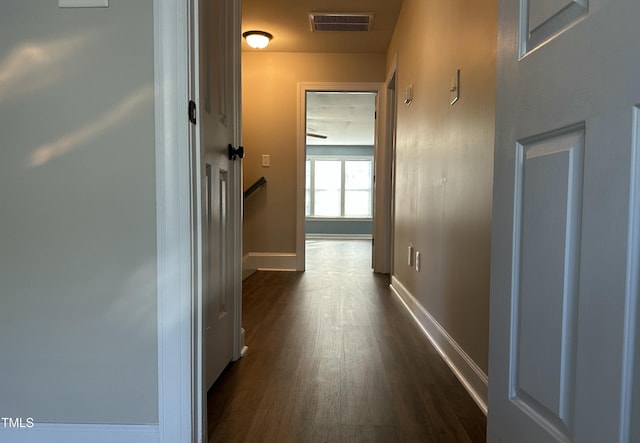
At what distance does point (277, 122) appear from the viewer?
177 inches

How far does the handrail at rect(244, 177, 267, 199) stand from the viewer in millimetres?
4469

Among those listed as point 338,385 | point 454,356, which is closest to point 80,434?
point 338,385

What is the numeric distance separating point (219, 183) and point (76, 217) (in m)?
0.65

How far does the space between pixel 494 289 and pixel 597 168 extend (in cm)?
43

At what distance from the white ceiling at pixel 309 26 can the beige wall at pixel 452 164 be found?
569mm

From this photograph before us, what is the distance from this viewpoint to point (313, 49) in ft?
14.3

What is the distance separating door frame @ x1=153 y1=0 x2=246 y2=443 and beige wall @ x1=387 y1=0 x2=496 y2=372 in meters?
1.01

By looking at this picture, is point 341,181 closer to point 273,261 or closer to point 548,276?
point 273,261

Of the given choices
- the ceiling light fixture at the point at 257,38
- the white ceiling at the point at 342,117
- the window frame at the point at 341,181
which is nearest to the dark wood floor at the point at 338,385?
the ceiling light fixture at the point at 257,38

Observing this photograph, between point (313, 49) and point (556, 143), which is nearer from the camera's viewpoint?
point (556, 143)

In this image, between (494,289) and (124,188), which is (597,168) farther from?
(124,188)

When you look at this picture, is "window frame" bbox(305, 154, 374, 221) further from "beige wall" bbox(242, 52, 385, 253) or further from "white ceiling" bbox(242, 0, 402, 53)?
"white ceiling" bbox(242, 0, 402, 53)

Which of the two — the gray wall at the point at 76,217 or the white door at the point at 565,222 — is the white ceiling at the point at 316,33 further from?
the white door at the point at 565,222

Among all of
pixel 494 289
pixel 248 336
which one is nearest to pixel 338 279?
pixel 248 336
